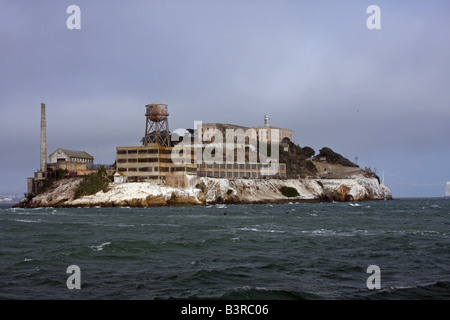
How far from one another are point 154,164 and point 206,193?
46.7ft

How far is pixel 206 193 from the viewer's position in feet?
377

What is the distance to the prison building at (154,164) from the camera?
A: 109 meters

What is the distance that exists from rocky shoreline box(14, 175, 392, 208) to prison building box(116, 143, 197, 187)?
10.8 ft

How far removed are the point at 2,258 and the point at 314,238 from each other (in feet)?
70.4

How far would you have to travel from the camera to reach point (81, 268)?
2494cm

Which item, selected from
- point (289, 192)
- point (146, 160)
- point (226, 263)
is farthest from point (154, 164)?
point (226, 263)

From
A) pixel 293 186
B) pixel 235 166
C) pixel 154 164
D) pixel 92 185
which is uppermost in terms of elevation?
pixel 235 166

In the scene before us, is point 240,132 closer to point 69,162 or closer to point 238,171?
point 238,171

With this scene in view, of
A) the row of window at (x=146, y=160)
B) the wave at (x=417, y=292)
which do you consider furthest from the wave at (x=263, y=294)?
the row of window at (x=146, y=160)

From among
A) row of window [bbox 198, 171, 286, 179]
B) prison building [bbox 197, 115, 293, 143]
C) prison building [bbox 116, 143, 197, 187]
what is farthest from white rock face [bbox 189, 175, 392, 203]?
prison building [bbox 197, 115, 293, 143]
